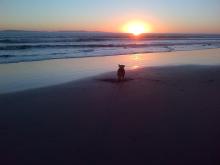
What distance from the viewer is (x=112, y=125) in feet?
19.9

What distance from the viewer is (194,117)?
650 cm

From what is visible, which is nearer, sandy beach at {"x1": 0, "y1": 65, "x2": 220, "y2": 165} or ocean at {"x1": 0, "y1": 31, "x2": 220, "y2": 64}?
sandy beach at {"x1": 0, "y1": 65, "x2": 220, "y2": 165}

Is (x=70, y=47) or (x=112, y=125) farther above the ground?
(x=70, y=47)

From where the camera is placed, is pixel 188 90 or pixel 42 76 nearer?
pixel 188 90

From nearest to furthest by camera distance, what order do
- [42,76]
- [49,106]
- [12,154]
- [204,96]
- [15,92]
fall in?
[12,154], [49,106], [204,96], [15,92], [42,76]

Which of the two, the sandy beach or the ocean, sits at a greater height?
the ocean

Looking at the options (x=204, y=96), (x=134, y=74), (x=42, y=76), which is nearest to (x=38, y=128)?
(x=204, y=96)

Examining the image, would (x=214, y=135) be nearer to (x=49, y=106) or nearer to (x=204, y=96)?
(x=204, y=96)

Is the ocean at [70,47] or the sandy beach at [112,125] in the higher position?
the ocean at [70,47]

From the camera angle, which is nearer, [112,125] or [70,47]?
[112,125]

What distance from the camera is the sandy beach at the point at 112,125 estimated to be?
468 cm

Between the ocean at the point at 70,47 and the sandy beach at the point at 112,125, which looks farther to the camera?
the ocean at the point at 70,47

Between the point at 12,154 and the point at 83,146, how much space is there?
3.59 feet

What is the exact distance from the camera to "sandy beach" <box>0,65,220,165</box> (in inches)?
184
